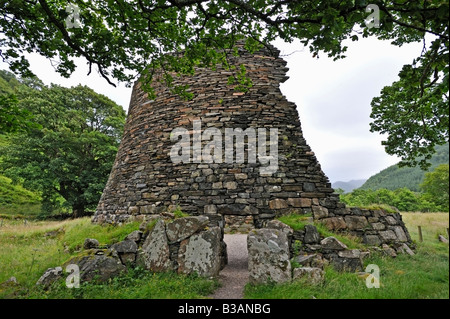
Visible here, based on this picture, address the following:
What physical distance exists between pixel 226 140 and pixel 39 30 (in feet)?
16.4

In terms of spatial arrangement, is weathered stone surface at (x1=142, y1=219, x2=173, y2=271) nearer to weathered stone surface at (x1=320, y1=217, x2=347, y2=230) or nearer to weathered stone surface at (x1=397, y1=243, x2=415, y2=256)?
weathered stone surface at (x1=320, y1=217, x2=347, y2=230)

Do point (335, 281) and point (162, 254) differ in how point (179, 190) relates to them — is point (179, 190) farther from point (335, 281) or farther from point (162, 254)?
point (335, 281)

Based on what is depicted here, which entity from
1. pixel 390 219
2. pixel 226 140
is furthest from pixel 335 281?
pixel 226 140

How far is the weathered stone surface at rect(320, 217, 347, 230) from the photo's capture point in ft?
17.7

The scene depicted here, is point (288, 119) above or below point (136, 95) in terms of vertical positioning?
below

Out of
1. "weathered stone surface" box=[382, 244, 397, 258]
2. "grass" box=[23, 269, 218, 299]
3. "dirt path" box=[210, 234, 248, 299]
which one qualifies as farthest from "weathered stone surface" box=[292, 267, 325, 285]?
"weathered stone surface" box=[382, 244, 397, 258]

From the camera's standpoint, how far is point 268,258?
3.77 metres

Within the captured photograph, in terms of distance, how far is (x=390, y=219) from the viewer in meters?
5.80

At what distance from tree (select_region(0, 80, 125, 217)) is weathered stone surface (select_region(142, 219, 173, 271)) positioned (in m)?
11.3

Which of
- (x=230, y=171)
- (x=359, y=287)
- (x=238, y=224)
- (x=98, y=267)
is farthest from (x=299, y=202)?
(x=98, y=267)

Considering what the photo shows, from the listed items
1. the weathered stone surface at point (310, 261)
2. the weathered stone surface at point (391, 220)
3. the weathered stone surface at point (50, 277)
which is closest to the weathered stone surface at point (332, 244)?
the weathered stone surface at point (310, 261)

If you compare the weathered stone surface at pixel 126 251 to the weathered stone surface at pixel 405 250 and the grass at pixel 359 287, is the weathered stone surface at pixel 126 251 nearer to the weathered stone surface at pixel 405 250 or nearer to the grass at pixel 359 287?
the grass at pixel 359 287

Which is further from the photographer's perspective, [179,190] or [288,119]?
[288,119]

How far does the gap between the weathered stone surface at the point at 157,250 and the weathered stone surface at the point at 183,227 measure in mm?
129
